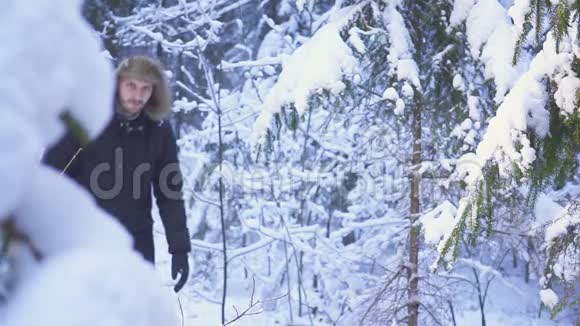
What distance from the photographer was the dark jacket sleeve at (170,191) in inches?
125

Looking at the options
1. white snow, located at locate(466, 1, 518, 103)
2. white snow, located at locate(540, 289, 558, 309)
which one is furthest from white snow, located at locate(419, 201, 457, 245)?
white snow, located at locate(540, 289, 558, 309)

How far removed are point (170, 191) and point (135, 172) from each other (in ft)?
0.90

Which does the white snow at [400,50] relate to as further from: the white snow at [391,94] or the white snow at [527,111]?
the white snow at [527,111]

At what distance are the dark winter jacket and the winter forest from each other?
63 cm

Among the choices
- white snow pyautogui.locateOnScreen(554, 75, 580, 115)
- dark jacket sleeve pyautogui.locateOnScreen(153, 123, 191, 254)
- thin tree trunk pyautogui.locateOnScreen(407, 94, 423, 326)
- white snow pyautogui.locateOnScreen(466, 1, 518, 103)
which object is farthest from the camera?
thin tree trunk pyautogui.locateOnScreen(407, 94, 423, 326)

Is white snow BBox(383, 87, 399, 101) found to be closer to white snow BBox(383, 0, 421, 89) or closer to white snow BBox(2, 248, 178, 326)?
white snow BBox(383, 0, 421, 89)

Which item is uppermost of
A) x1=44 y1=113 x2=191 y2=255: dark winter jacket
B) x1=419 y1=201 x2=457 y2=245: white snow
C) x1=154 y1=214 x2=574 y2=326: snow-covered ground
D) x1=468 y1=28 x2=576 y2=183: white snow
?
x1=468 y1=28 x2=576 y2=183: white snow

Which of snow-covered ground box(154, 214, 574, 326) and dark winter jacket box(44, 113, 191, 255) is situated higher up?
dark winter jacket box(44, 113, 191, 255)

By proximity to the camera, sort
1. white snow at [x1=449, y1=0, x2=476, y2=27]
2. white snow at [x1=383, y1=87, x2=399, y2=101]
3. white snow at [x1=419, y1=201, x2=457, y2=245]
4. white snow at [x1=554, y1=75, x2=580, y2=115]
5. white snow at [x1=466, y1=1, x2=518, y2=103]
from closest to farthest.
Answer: white snow at [x1=554, y1=75, x2=580, y2=115] < white snow at [x1=466, y1=1, x2=518, y2=103] < white snow at [x1=419, y1=201, x2=457, y2=245] < white snow at [x1=449, y1=0, x2=476, y2=27] < white snow at [x1=383, y1=87, x2=399, y2=101]

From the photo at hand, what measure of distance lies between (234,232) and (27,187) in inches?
333

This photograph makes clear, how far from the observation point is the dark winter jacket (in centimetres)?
289

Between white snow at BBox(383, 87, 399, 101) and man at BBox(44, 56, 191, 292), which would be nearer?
man at BBox(44, 56, 191, 292)

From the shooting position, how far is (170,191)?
327cm

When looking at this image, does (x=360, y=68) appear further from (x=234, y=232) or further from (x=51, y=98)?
(x=234, y=232)
